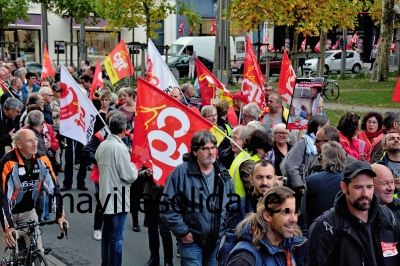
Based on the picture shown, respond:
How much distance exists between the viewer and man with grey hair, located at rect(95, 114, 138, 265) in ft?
22.2

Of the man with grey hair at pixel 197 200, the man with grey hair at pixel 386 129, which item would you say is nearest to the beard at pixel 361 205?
the man with grey hair at pixel 197 200

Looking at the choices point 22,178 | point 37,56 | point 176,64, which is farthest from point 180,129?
point 37,56

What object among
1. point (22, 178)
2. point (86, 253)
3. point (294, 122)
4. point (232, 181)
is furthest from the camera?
point (294, 122)

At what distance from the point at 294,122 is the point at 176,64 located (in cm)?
2729

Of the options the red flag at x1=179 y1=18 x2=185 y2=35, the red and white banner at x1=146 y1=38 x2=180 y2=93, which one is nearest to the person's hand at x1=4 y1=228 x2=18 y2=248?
the red and white banner at x1=146 y1=38 x2=180 y2=93

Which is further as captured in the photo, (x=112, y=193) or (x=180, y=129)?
(x=112, y=193)

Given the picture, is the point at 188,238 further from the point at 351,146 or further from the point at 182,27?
the point at 182,27

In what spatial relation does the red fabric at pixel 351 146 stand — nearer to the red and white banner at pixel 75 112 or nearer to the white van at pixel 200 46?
the red and white banner at pixel 75 112

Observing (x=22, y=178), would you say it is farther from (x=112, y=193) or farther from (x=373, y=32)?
(x=373, y=32)

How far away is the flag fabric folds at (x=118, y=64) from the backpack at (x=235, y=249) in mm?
9186

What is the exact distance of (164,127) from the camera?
632 centimetres

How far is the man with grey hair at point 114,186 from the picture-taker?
6758 millimetres

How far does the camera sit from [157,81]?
973 cm

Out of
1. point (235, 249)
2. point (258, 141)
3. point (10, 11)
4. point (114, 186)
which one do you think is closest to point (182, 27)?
point (10, 11)
